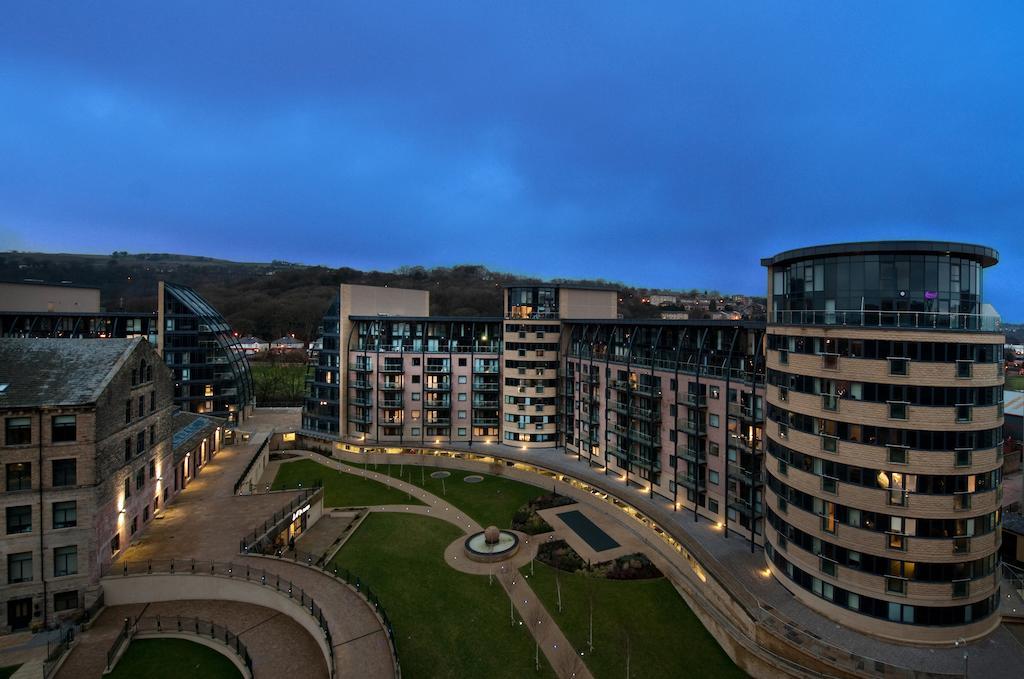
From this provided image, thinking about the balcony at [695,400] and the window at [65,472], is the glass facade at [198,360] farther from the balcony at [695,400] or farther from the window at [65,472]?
the balcony at [695,400]

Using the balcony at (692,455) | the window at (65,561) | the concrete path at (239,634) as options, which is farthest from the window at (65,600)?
the balcony at (692,455)

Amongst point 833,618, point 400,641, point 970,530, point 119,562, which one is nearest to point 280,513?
point 119,562

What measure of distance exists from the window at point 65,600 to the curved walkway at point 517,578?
78.5 ft

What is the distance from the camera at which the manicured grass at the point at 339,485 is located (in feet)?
178

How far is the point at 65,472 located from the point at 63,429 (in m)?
2.86

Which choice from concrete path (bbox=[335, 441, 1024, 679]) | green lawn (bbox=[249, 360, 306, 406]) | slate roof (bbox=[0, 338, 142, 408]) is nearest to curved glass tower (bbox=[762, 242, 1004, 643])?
concrete path (bbox=[335, 441, 1024, 679])

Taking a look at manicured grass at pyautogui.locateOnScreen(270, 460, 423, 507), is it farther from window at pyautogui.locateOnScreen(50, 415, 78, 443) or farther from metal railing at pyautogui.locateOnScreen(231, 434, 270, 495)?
window at pyautogui.locateOnScreen(50, 415, 78, 443)

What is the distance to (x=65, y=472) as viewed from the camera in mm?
32375

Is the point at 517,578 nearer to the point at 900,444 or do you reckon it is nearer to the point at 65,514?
the point at 900,444

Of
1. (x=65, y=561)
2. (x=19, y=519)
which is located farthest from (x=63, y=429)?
(x=65, y=561)

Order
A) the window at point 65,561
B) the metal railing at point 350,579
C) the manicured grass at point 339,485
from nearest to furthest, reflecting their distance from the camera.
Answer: the metal railing at point 350,579 < the window at point 65,561 < the manicured grass at point 339,485

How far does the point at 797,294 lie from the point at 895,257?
18.3ft

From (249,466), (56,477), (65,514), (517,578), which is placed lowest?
(517,578)

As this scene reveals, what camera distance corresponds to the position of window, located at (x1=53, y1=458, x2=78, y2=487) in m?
32.1
